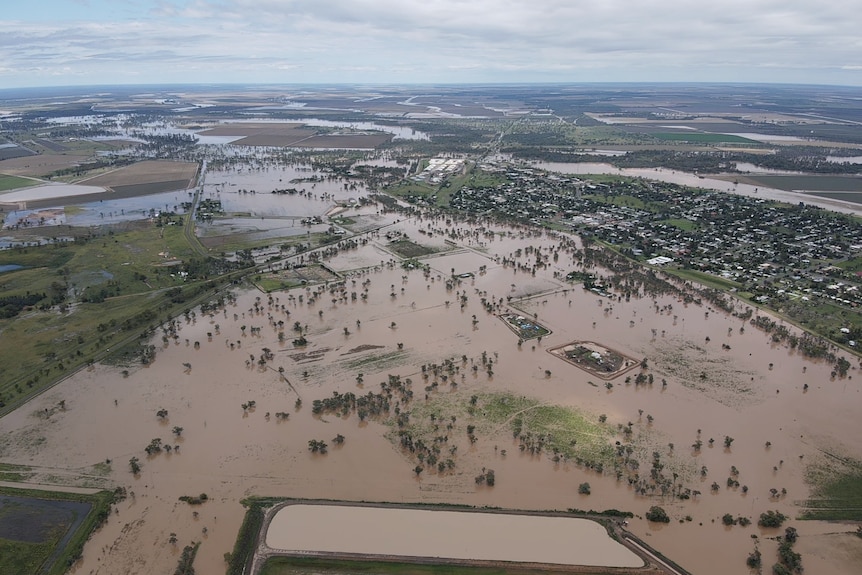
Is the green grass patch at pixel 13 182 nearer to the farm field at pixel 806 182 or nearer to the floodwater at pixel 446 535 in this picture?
the floodwater at pixel 446 535

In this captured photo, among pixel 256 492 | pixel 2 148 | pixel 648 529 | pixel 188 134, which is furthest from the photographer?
pixel 188 134

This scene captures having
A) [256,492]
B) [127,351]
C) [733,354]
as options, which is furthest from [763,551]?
[127,351]

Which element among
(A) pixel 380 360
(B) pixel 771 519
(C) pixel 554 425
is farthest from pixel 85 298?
(B) pixel 771 519

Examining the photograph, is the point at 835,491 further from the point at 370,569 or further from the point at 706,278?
the point at 706,278

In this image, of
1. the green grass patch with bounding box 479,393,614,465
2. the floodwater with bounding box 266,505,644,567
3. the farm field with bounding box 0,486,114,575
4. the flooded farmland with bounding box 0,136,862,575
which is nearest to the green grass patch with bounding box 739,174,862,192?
the flooded farmland with bounding box 0,136,862,575

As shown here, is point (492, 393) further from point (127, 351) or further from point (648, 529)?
point (127, 351)

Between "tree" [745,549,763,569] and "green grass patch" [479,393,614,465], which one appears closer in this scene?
"tree" [745,549,763,569]

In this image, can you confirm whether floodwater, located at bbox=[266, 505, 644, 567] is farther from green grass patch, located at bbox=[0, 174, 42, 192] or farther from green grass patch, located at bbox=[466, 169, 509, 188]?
green grass patch, located at bbox=[0, 174, 42, 192]
